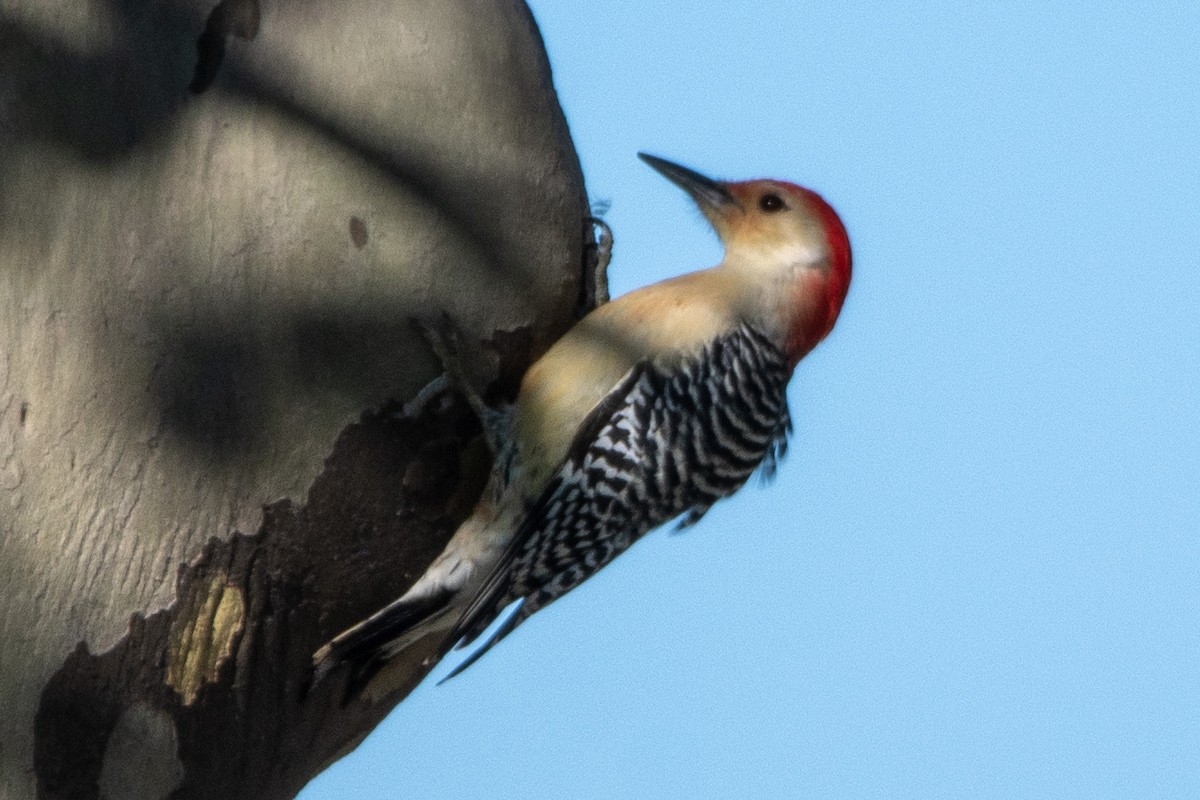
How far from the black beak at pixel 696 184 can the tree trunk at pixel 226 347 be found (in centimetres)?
94

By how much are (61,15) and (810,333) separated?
6.93 ft

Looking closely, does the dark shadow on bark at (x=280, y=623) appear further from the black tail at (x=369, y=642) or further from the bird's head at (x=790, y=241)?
the bird's head at (x=790, y=241)

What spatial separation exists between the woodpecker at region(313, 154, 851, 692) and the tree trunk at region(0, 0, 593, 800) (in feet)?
0.32

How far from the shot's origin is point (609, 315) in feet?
12.5

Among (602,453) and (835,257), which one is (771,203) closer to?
(835,257)

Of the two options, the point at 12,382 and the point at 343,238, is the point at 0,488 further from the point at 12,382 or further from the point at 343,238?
the point at 343,238

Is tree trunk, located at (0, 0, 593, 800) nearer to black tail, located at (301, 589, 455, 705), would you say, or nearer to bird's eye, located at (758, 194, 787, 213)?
black tail, located at (301, 589, 455, 705)

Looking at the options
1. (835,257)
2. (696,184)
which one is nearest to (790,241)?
(835,257)

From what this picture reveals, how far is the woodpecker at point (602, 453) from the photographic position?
356cm

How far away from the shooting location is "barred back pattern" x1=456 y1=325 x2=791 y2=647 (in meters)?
3.65

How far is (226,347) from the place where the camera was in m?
3.15

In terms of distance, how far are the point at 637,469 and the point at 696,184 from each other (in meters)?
1.18

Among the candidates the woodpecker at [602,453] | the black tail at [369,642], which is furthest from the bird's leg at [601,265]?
the black tail at [369,642]

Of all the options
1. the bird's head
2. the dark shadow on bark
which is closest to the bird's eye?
the bird's head
